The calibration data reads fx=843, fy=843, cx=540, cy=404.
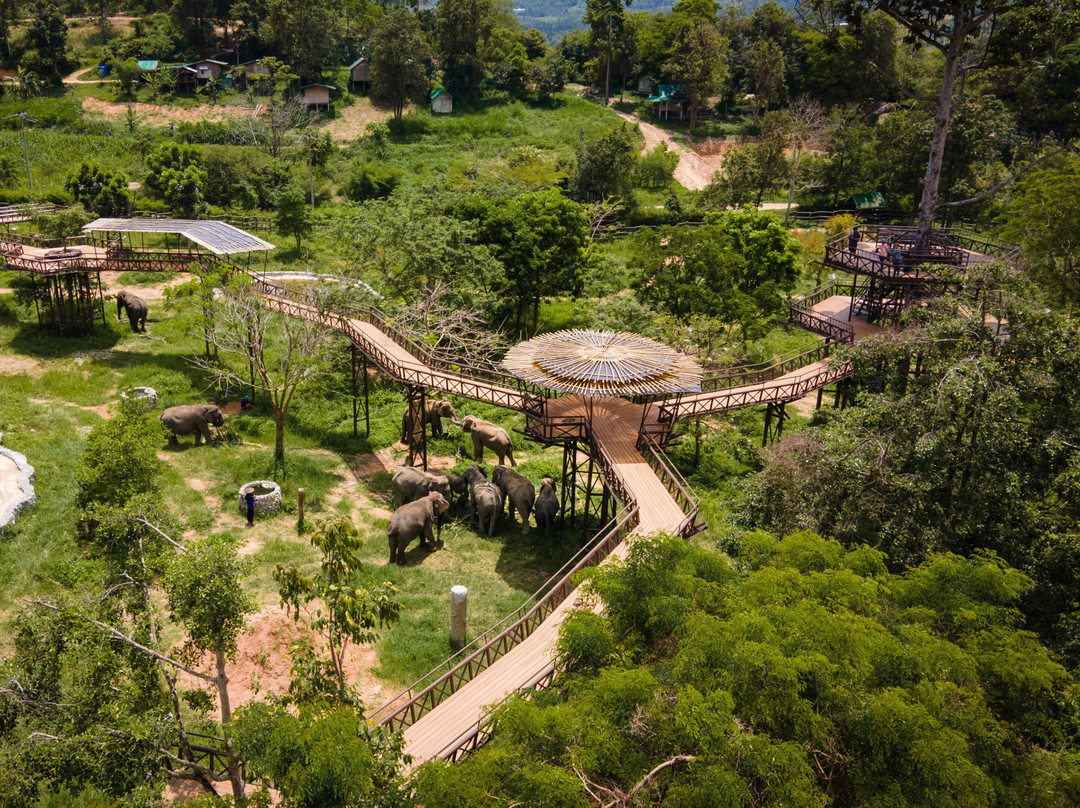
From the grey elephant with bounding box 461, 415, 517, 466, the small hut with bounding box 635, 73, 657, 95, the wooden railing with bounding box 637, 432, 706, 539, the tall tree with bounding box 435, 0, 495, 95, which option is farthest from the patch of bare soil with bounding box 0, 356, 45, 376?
the small hut with bounding box 635, 73, 657, 95

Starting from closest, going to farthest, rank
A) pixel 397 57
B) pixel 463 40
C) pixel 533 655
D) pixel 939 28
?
pixel 533 655
pixel 939 28
pixel 397 57
pixel 463 40

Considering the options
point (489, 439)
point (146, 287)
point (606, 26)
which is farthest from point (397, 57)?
point (489, 439)

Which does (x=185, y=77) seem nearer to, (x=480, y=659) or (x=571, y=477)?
(x=571, y=477)

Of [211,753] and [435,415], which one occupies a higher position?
[211,753]

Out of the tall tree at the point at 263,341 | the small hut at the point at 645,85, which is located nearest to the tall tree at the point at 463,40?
the small hut at the point at 645,85

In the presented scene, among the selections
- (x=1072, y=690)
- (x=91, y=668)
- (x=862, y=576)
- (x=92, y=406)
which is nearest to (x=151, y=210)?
(x=92, y=406)

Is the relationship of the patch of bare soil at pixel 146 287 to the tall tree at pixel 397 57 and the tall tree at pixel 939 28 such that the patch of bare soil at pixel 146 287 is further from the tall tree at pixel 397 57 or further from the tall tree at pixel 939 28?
the tall tree at pixel 397 57
